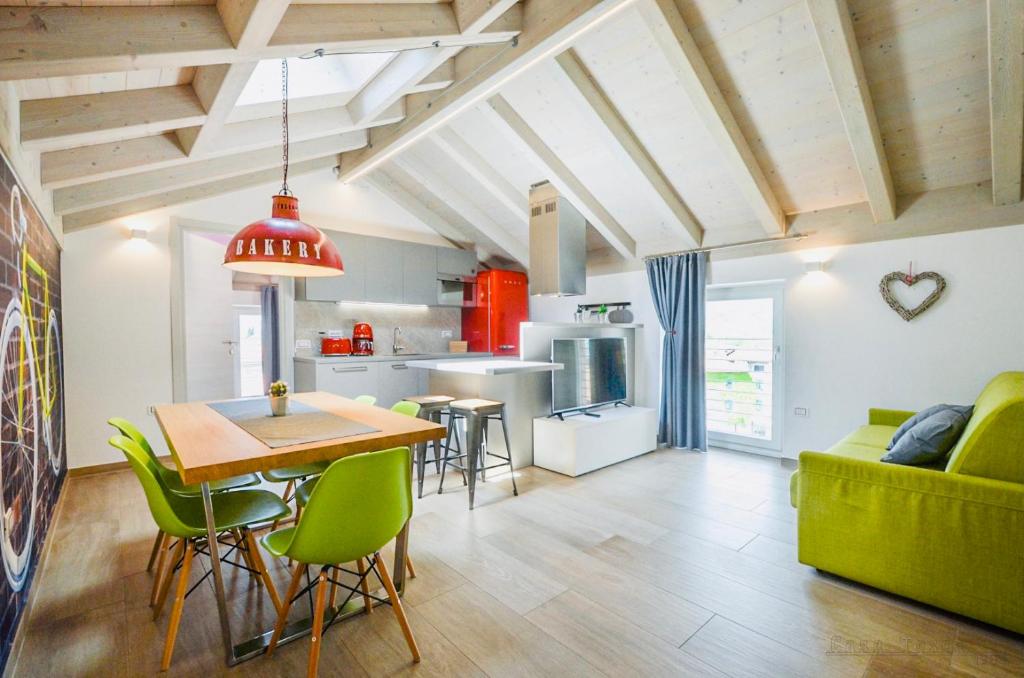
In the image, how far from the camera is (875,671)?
171 centimetres

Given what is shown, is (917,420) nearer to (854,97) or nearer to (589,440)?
(854,97)

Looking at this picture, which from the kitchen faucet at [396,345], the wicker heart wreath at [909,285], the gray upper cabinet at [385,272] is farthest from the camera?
the kitchen faucet at [396,345]

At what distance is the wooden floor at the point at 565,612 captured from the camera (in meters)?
1.76

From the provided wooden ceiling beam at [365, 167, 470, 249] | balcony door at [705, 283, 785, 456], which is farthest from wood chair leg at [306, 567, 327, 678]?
wooden ceiling beam at [365, 167, 470, 249]

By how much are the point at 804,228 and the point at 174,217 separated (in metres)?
5.66

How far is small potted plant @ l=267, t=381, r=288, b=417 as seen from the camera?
247cm

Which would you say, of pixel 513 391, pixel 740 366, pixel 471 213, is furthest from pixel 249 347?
pixel 740 366

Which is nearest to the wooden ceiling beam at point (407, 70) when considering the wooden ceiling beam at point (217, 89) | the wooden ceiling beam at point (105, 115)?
the wooden ceiling beam at point (217, 89)

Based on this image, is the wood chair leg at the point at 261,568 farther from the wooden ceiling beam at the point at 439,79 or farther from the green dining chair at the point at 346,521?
the wooden ceiling beam at the point at 439,79

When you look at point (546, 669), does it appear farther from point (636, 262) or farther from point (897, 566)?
point (636, 262)

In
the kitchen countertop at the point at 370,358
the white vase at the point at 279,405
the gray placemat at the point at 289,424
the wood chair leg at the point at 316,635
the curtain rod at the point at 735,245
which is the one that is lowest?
the wood chair leg at the point at 316,635

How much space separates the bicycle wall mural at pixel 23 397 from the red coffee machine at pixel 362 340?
251 cm

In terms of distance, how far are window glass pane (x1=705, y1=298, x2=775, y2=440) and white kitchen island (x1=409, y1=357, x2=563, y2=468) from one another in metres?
1.91

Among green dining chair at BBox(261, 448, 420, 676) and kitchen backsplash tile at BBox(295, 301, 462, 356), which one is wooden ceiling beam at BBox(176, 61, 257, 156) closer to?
green dining chair at BBox(261, 448, 420, 676)
